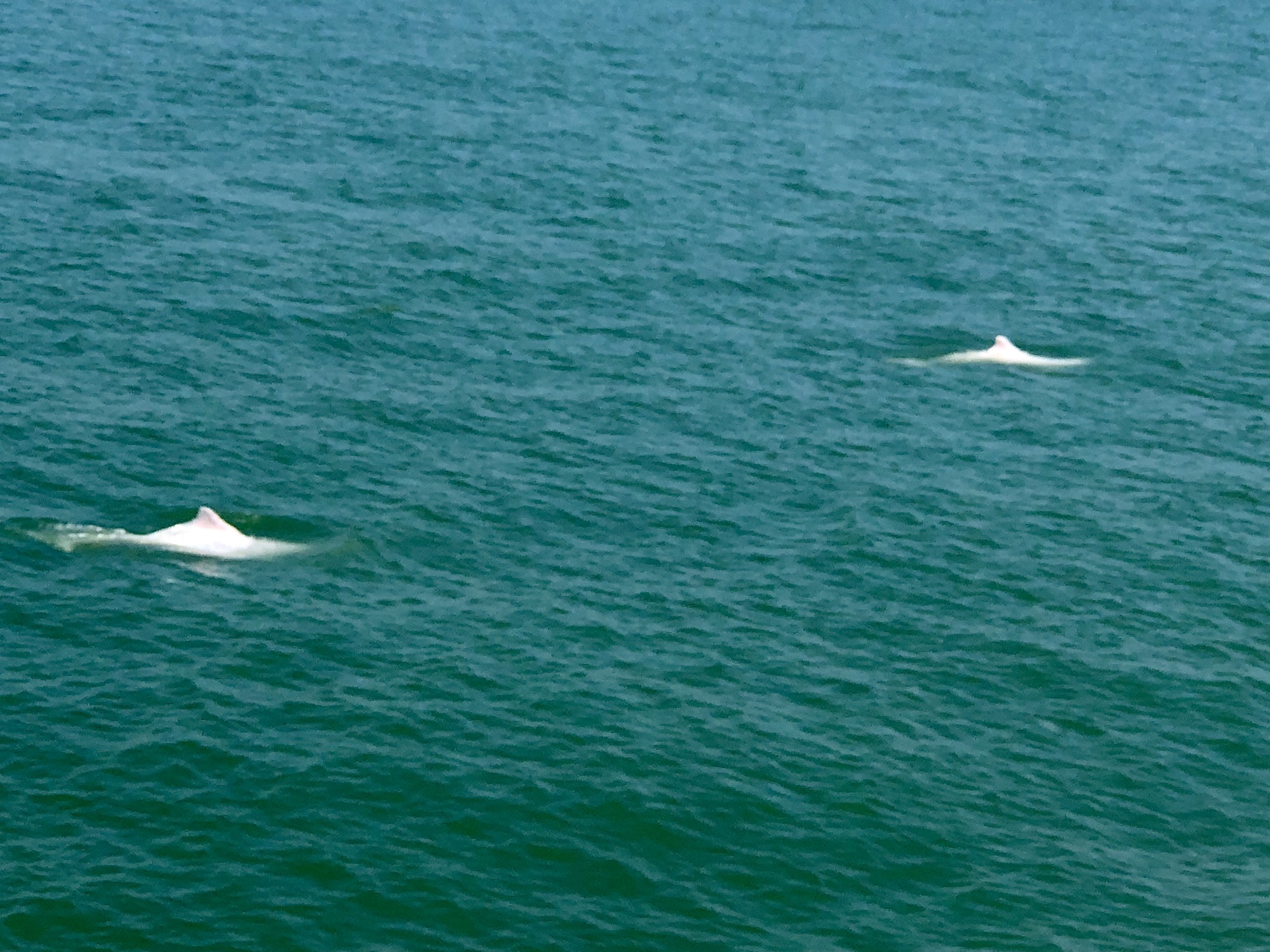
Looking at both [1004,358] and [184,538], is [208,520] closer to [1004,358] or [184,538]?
[184,538]

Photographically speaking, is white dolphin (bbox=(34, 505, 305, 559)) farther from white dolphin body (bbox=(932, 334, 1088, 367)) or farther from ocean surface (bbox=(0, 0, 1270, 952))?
white dolphin body (bbox=(932, 334, 1088, 367))

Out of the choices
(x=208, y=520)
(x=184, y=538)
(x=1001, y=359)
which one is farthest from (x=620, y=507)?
(x=1001, y=359)

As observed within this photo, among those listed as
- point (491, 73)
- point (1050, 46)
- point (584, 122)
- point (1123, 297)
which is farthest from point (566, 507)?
point (1050, 46)

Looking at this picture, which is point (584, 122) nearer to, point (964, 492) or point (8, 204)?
point (8, 204)

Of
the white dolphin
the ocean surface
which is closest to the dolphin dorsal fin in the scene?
the white dolphin

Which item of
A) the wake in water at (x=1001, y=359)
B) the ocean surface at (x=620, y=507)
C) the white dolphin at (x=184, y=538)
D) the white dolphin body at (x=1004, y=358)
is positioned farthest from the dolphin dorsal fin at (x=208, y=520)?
the white dolphin body at (x=1004, y=358)

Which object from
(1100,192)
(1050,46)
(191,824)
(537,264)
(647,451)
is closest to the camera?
(191,824)

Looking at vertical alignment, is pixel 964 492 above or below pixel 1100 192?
below
